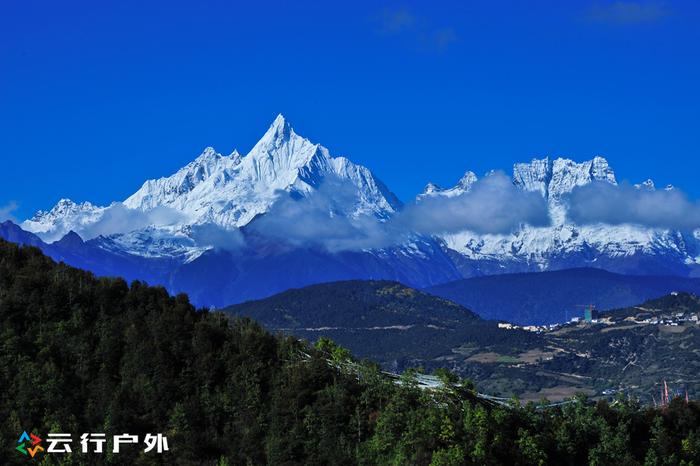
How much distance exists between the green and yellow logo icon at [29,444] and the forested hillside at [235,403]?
0.81 m

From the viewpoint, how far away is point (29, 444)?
120 meters

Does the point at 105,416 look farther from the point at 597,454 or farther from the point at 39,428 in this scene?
the point at 597,454

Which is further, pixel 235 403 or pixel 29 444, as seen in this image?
pixel 235 403

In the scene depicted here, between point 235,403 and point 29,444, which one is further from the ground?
point 235,403

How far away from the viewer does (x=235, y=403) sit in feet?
427

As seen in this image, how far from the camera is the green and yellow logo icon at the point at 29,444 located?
387 ft

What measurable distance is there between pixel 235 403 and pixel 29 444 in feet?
73.0

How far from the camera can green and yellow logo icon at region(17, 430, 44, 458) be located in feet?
387

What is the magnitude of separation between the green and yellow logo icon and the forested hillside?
81cm

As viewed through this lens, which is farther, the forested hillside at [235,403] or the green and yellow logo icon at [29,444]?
the forested hillside at [235,403]

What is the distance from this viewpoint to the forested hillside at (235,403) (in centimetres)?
12038

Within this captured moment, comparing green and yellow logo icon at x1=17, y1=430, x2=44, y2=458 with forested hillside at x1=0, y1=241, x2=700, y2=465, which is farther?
forested hillside at x1=0, y1=241, x2=700, y2=465

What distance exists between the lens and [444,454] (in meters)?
113

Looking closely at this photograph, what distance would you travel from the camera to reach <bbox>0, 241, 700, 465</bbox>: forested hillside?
4739 inches
